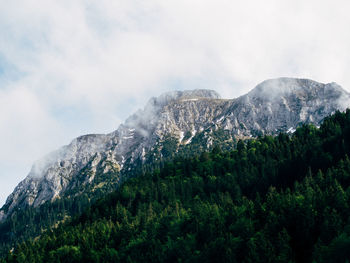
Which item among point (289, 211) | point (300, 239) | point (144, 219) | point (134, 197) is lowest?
point (300, 239)

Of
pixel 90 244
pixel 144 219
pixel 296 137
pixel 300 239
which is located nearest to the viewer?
pixel 300 239

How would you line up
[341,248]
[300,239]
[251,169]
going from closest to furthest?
1. [341,248]
2. [300,239]
3. [251,169]

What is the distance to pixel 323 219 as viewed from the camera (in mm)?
66375

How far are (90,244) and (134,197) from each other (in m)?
50.4

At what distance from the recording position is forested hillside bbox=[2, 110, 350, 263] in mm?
64000

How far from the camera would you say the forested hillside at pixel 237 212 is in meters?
64.0

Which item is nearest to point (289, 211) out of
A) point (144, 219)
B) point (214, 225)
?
point (214, 225)

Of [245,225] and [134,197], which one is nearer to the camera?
[245,225]

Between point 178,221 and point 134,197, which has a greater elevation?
point 134,197

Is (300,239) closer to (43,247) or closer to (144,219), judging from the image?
(144,219)

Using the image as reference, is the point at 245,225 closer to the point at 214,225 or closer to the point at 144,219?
the point at 214,225

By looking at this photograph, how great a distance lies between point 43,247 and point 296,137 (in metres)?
130

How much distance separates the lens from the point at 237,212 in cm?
8500

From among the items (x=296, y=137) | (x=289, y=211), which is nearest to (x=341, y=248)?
(x=289, y=211)
